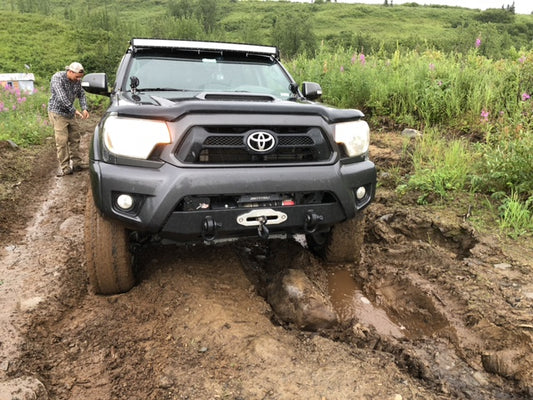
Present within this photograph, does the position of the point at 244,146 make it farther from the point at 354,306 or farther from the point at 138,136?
the point at 354,306

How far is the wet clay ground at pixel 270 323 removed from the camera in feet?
6.81

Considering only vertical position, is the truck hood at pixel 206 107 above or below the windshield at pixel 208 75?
below

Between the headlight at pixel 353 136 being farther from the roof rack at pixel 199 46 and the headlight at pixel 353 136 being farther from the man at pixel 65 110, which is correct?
the man at pixel 65 110

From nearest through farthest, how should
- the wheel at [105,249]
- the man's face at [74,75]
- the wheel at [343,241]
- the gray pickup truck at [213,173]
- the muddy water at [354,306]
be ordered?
1. the gray pickup truck at [213,173]
2. the wheel at [105,249]
3. the muddy water at [354,306]
4. the wheel at [343,241]
5. the man's face at [74,75]

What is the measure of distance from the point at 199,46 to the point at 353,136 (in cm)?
180

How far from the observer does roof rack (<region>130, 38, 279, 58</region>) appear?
364cm

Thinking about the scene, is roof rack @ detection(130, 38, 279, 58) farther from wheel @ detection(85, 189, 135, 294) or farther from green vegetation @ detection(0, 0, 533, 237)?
green vegetation @ detection(0, 0, 533, 237)

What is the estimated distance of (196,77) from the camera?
3.50 metres

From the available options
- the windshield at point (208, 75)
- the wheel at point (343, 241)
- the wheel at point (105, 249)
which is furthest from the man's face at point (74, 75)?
the wheel at point (343, 241)

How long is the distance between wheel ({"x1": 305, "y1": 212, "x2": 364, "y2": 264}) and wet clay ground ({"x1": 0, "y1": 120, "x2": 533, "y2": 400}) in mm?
125

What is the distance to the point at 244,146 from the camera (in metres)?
2.41

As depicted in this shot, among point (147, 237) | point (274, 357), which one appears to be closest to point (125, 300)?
point (147, 237)

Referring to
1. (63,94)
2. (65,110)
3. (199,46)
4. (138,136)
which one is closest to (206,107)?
(138,136)

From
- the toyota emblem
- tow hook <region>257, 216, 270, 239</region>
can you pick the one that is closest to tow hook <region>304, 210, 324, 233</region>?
tow hook <region>257, 216, 270, 239</region>
